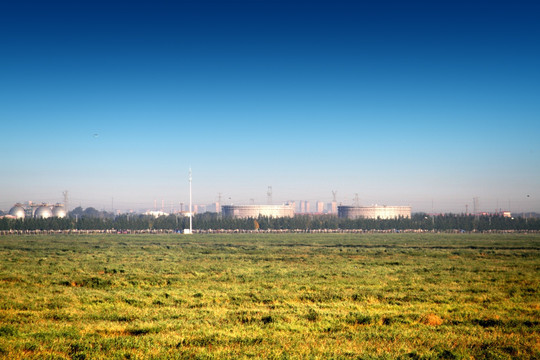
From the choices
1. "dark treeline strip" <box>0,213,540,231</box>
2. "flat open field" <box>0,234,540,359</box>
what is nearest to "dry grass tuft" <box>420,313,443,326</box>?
"flat open field" <box>0,234,540,359</box>

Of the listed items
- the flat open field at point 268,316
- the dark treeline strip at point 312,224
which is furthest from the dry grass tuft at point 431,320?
the dark treeline strip at point 312,224

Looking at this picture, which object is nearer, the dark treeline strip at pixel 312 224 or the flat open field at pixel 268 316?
the flat open field at pixel 268 316

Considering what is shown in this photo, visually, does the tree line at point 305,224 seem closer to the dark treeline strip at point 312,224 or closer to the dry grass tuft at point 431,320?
the dark treeline strip at point 312,224

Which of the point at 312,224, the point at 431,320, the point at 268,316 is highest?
the point at 268,316

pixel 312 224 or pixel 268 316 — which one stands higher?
pixel 268 316

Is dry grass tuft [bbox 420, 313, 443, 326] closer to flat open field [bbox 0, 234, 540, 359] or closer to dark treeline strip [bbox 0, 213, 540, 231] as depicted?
flat open field [bbox 0, 234, 540, 359]

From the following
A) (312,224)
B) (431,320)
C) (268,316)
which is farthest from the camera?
(312,224)

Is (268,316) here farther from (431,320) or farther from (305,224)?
(305,224)

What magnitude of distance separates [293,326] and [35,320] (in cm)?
976

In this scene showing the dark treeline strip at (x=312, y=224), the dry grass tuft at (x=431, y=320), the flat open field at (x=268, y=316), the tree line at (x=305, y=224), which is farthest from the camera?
the dark treeline strip at (x=312, y=224)

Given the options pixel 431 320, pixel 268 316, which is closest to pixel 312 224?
pixel 431 320

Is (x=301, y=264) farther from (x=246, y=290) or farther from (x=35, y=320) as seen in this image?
(x=35, y=320)

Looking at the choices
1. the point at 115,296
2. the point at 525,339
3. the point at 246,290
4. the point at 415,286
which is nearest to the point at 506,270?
the point at 415,286

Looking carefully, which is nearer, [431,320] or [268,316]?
[431,320]
